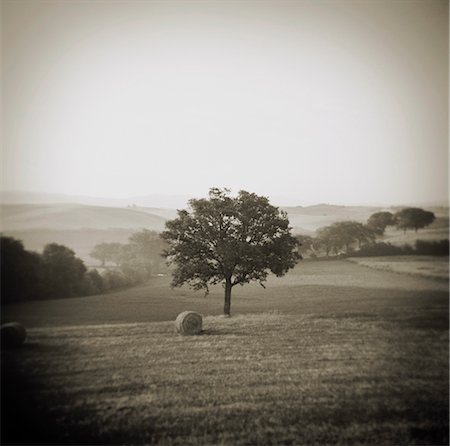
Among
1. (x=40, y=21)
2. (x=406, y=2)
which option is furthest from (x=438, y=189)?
(x=40, y=21)

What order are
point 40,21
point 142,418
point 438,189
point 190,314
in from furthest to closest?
1. point 438,189
2. point 190,314
3. point 40,21
4. point 142,418

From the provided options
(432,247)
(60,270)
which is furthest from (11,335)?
(432,247)

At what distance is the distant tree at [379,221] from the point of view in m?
10.2

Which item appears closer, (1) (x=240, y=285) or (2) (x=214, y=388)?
(2) (x=214, y=388)

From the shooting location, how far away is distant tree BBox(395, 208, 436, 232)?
1005cm

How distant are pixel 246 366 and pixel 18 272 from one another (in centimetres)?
677

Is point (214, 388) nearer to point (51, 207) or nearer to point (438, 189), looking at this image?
point (51, 207)

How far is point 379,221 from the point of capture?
33.7 feet

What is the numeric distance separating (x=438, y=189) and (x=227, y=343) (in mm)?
8541

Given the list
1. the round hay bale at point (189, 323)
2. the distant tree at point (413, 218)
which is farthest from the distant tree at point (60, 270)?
the distant tree at point (413, 218)

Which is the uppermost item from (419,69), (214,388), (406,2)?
(406,2)

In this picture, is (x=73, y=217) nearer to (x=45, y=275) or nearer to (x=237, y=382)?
(x=45, y=275)

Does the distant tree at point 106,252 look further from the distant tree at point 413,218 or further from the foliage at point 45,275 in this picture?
the distant tree at point 413,218

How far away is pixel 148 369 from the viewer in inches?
312
